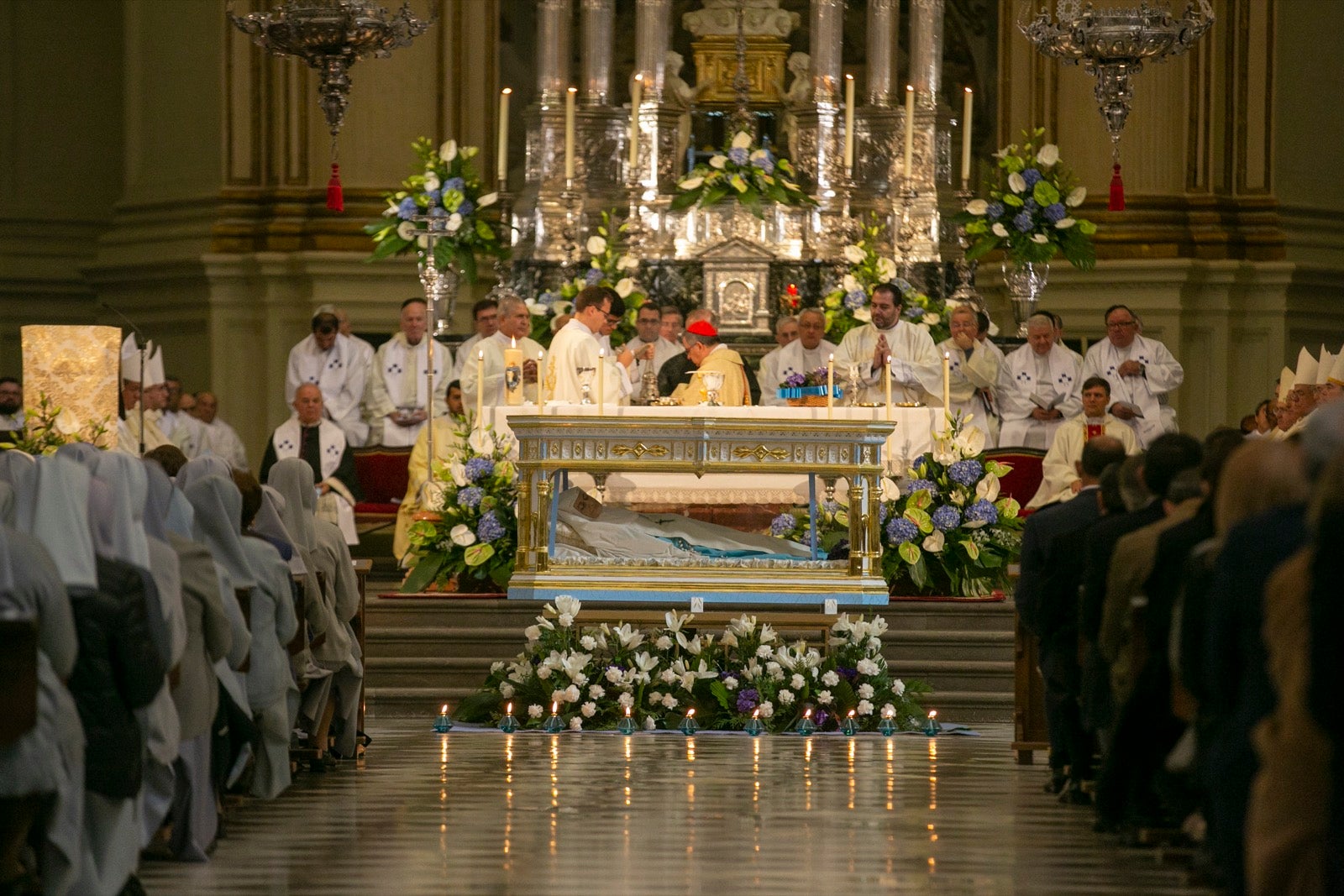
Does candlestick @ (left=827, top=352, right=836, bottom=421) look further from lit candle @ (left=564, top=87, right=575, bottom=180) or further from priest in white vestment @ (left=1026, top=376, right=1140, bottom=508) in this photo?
lit candle @ (left=564, top=87, right=575, bottom=180)

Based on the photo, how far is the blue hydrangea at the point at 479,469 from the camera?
12883 millimetres

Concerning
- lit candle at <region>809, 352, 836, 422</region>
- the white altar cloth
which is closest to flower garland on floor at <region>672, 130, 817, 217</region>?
the white altar cloth

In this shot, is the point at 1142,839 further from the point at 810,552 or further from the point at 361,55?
the point at 361,55

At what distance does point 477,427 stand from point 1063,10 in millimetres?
4130

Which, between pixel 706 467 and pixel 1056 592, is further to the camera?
pixel 706 467

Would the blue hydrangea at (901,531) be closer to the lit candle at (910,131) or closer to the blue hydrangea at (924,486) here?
the blue hydrangea at (924,486)

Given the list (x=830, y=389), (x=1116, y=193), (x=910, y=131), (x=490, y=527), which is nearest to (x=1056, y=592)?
(x=830, y=389)

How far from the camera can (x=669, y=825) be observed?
339 inches

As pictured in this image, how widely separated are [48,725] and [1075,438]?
9.26m

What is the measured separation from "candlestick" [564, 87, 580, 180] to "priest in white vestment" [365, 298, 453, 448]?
4.51ft

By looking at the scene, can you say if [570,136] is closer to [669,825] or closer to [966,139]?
[966,139]

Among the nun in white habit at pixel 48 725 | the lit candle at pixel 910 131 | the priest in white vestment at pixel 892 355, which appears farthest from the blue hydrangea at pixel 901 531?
the nun in white habit at pixel 48 725

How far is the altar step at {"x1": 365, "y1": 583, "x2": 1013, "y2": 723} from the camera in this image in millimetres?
12125

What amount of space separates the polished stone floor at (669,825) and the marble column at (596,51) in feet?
22.4
